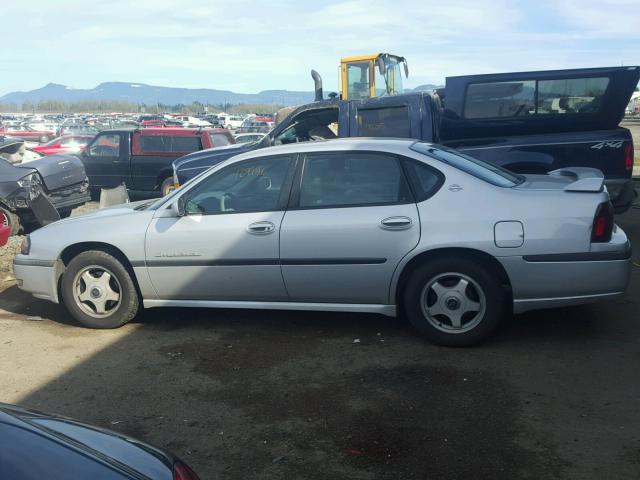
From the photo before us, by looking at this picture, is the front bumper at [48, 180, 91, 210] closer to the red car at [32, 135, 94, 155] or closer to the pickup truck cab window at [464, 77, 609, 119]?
the pickup truck cab window at [464, 77, 609, 119]

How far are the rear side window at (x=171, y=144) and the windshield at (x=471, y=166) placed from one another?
9.43m

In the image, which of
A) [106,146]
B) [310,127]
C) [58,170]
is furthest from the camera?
[106,146]

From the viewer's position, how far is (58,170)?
1092cm

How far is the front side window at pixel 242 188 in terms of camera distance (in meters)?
5.43

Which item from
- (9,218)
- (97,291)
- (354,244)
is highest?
(354,244)

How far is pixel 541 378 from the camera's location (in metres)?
4.46

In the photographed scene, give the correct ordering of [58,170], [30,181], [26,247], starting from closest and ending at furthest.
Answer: [26,247], [30,181], [58,170]

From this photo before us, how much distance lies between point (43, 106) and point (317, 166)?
130 meters

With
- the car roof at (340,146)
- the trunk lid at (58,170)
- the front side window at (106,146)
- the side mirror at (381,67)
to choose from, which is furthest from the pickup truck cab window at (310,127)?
the front side window at (106,146)

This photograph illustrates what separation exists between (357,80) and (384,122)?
18.5 ft

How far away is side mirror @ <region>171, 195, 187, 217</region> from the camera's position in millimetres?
5512

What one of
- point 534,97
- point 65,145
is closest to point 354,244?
point 534,97

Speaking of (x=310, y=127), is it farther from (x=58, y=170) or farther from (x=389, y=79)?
(x=389, y=79)

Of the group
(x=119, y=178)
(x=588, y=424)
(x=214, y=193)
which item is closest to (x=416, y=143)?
(x=214, y=193)
